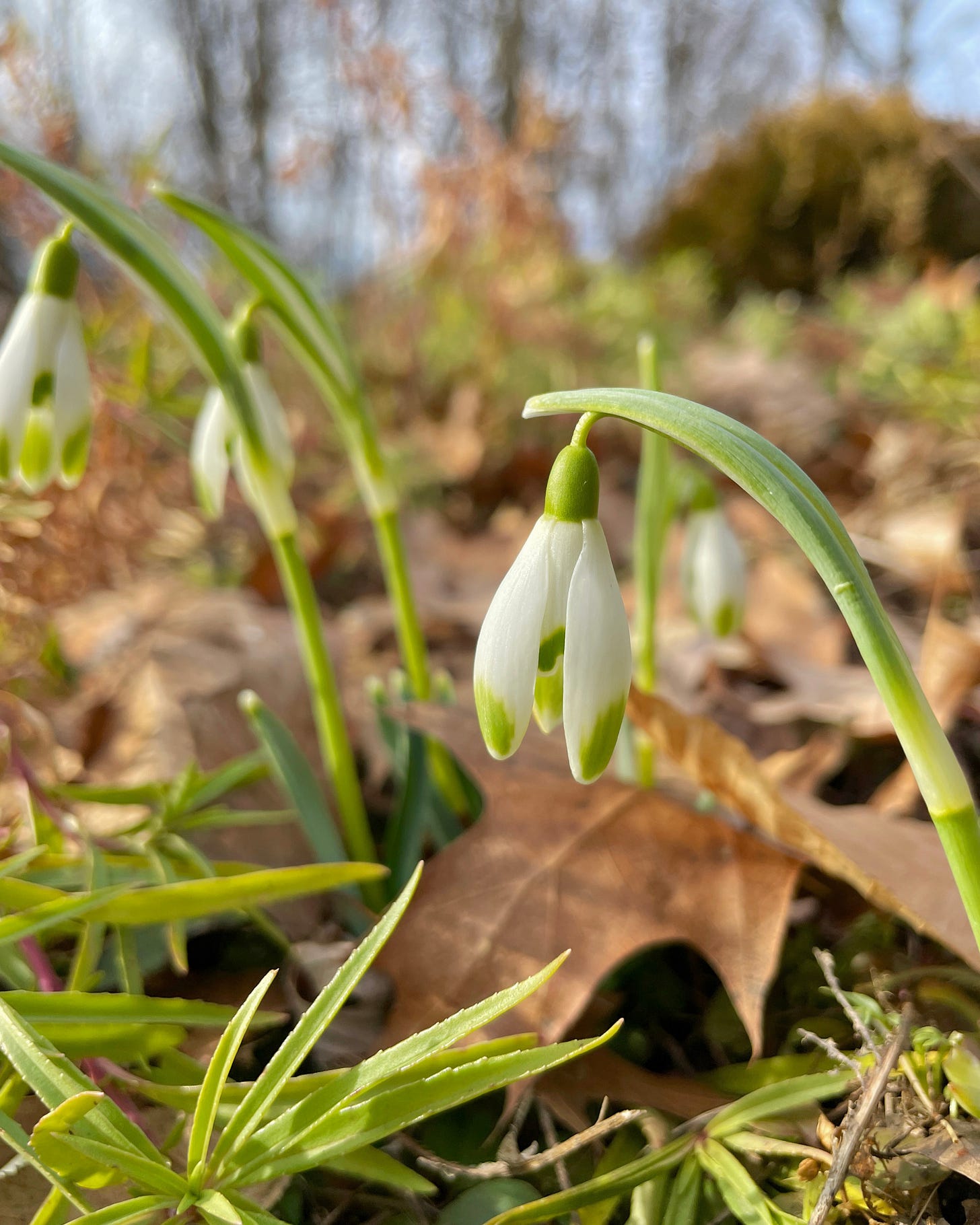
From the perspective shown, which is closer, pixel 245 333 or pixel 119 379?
pixel 245 333

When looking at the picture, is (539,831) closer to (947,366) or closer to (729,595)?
(729,595)

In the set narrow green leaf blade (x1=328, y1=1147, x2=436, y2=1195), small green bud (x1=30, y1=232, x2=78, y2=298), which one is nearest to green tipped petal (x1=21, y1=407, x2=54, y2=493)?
small green bud (x1=30, y1=232, x2=78, y2=298)

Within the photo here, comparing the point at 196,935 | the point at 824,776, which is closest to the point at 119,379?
the point at 196,935

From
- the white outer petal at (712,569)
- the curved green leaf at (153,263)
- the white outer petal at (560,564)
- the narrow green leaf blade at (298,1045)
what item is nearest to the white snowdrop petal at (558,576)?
the white outer petal at (560,564)

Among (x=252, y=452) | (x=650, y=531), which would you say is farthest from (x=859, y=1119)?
(x=252, y=452)

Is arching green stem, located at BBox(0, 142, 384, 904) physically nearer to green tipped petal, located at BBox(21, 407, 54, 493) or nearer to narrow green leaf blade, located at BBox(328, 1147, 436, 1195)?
green tipped petal, located at BBox(21, 407, 54, 493)

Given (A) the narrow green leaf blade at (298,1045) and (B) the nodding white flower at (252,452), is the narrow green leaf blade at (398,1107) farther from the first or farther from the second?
(B) the nodding white flower at (252,452)
